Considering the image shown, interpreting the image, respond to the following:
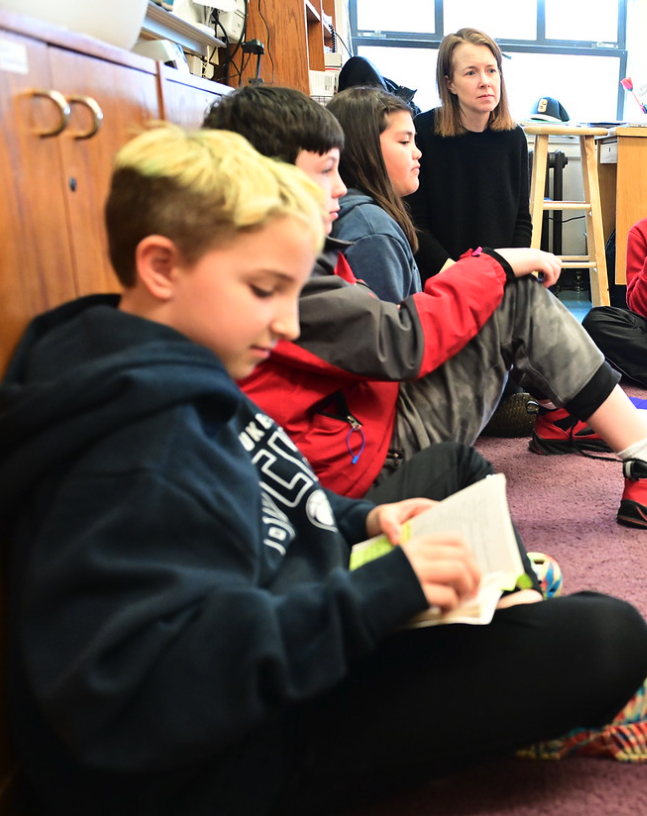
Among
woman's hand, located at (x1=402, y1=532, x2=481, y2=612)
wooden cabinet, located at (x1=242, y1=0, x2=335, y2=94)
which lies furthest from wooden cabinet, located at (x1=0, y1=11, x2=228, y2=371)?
wooden cabinet, located at (x1=242, y1=0, x2=335, y2=94)

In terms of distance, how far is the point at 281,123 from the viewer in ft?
3.76

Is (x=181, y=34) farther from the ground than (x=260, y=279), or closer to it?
farther from the ground

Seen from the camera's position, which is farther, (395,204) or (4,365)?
(395,204)

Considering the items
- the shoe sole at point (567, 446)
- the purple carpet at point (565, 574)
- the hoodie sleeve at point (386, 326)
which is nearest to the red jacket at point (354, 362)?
the hoodie sleeve at point (386, 326)

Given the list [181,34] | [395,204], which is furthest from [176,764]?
[181,34]

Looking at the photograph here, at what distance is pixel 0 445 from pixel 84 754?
22 centimetres

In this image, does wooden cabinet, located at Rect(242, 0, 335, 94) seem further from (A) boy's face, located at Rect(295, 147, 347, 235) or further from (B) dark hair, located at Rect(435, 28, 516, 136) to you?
(A) boy's face, located at Rect(295, 147, 347, 235)

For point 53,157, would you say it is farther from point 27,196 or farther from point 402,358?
point 402,358

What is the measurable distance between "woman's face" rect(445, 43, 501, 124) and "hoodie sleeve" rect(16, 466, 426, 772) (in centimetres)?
213

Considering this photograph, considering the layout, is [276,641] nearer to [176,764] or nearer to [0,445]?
[176,764]

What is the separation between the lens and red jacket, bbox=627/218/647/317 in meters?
2.46

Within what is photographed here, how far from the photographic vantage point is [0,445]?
1.87ft

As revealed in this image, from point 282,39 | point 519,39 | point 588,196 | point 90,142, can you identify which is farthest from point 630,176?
point 90,142

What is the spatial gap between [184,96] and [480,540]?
3.09 feet
